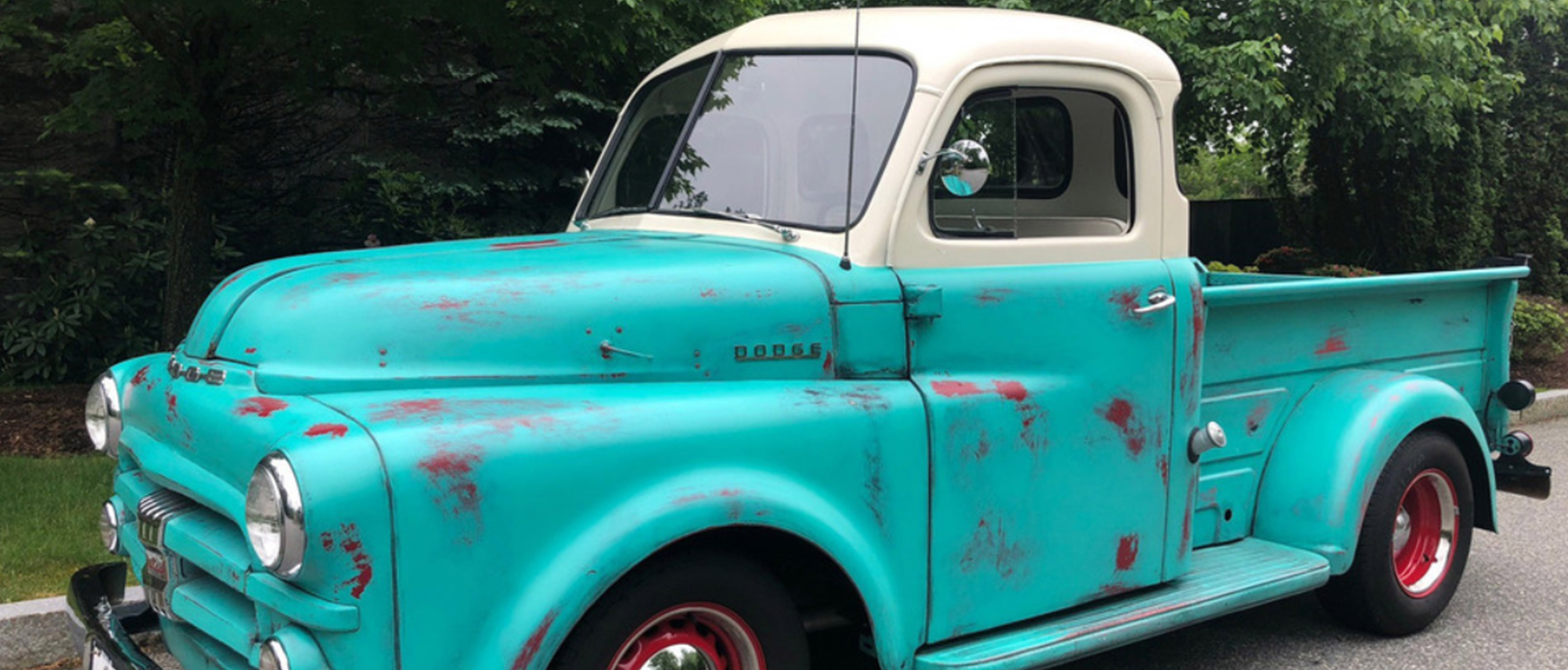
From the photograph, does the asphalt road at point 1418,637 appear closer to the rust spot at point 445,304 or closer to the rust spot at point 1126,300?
the rust spot at point 1126,300

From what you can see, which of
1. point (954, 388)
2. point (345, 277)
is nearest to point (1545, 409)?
point (954, 388)

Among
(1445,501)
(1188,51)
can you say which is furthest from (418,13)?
(1188,51)

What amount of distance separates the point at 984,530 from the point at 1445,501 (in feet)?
7.85

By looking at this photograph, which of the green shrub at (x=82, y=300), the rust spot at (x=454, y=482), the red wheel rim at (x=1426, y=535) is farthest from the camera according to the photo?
the green shrub at (x=82, y=300)

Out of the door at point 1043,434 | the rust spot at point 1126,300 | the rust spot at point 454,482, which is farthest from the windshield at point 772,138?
the rust spot at point 454,482

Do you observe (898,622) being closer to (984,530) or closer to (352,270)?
(984,530)

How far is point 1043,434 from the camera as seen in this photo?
143 inches

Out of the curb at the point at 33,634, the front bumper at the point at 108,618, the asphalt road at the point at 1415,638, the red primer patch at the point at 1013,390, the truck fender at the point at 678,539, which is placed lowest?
the asphalt road at the point at 1415,638

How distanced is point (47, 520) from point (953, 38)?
4.29 meters

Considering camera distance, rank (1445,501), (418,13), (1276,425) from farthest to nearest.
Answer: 1. (418,13)
2. (1445,501)
3. (1276,425)

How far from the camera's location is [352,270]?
313 cm

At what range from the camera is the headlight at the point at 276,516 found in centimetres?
251

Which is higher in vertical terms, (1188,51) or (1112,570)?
(1188,51)

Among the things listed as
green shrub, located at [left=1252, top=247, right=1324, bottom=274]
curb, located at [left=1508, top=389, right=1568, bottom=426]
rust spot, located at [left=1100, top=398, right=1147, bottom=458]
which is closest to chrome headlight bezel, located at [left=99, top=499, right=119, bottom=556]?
rust spot, located at [left=1100, top=398, right=1147, bottom=458]
